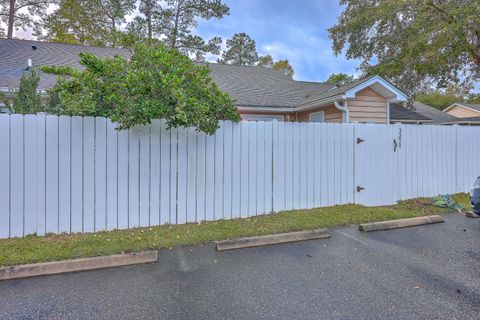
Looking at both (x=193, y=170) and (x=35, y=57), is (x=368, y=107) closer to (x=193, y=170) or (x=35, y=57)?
(x=193, y=170)

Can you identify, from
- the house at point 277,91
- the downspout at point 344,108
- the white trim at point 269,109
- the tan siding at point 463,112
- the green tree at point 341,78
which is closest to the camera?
the downspout at point 344,108

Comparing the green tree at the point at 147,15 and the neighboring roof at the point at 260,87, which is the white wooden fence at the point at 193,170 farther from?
the green tree at the point at 147,15

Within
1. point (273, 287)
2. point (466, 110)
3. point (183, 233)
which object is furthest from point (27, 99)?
point (466, 110)

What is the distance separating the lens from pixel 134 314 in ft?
8.03

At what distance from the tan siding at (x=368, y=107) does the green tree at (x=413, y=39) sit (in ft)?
12.8

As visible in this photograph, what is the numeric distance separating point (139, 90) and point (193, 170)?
1558mm

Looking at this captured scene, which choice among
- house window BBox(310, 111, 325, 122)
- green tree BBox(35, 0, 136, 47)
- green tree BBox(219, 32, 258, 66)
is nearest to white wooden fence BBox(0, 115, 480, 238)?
house window BBox(310, 111, 325, 122)

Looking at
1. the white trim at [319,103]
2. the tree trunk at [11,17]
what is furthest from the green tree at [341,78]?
the tree trunk at [11,17]

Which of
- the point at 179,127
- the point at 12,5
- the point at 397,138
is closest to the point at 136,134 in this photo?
the point at 179,127

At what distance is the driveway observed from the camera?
8.14 ft

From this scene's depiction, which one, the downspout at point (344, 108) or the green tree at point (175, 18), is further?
the green tree at point (175, 18)

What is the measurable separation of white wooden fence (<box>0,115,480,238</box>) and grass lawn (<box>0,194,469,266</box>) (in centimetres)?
21

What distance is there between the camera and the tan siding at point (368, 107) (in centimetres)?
888

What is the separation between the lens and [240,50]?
30.8 meters
